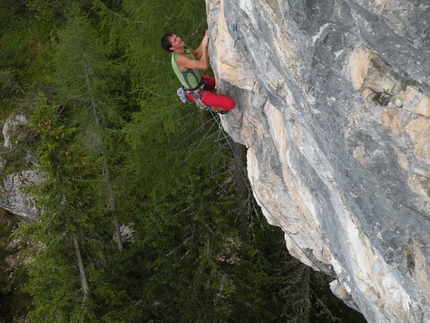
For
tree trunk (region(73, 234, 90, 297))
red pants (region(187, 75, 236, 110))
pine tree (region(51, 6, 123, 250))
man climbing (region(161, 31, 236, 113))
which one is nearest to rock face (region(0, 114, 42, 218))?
pine tree (region(51, 6, 123, 250))

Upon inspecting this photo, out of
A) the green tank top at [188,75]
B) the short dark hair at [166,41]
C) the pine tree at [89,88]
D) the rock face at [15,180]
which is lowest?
the rock face at [15,180]

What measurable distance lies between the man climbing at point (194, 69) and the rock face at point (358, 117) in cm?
55

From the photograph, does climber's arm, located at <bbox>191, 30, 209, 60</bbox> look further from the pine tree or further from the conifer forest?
the pine tree

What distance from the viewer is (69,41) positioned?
1296 centimetres

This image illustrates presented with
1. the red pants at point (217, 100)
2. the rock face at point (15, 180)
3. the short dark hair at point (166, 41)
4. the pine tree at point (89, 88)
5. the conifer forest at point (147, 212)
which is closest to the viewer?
the short dark hair at point (166, 41)

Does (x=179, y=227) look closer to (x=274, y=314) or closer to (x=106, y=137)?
(x=274, y=314)

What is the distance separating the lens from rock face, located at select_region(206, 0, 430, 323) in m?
2.54

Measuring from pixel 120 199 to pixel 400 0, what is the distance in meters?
12.9

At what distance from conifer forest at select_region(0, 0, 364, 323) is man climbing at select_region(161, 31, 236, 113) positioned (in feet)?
9.01

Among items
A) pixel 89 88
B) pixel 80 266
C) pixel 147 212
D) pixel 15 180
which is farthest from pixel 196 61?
pixel 15 180

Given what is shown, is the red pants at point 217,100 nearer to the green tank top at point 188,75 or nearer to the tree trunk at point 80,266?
the green tank top at point 188,75

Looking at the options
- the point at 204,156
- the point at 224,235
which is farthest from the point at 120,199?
the point at 224,235

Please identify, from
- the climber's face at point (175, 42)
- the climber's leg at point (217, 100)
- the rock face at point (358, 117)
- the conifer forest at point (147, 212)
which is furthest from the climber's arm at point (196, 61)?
the conifer forest at point (147, 212)

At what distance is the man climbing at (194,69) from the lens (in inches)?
210
